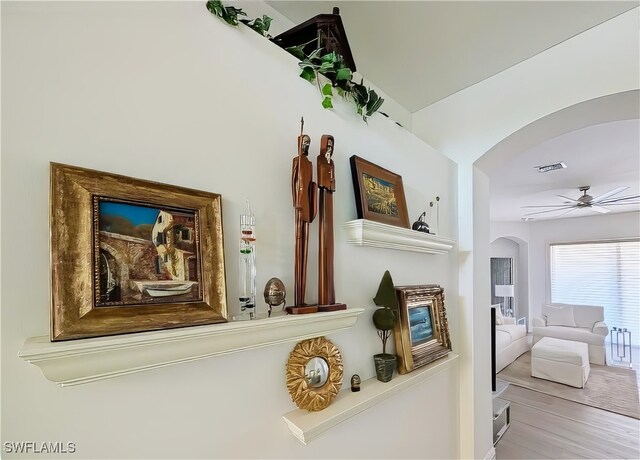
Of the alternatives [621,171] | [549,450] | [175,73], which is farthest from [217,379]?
[621,171]

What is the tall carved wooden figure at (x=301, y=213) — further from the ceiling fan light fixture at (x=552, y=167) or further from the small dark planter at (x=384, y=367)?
the ceiling fan light fixture at (x=552, y=167)

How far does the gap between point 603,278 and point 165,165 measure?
28.5ft

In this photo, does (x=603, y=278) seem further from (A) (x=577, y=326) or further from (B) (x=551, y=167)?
(B) (x=551, y=167)

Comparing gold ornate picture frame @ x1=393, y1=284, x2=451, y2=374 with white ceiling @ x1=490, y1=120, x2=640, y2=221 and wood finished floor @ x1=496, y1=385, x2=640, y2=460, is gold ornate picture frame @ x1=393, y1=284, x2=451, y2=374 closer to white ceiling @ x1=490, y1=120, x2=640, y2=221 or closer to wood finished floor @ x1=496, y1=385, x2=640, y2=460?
wood finished floor @ x1=496, y1=385, x2=640, y2=460

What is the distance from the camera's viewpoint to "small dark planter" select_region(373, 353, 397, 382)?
1.38 meters

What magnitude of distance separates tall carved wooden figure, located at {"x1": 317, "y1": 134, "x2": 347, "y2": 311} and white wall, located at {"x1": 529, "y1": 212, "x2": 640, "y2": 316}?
7.94 m

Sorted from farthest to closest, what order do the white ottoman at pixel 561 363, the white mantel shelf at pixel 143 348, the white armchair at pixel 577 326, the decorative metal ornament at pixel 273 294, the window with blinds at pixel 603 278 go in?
1. the window with blinds at pixel 603 278
2. the white armchair at pixel 577 326
3. the white ottoman at pixel 561 363
4. the decorative metal ornament at pixel 273 294
5. the white mantel shelf at pixel 143 348

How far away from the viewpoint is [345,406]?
3.74ft

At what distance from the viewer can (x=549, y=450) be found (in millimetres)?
2869

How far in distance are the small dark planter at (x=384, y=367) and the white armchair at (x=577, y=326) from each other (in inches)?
247

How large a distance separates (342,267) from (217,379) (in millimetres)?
643

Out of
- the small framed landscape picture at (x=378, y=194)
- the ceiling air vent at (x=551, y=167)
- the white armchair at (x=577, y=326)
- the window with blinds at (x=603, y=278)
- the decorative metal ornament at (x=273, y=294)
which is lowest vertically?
the white armchair at (x=577, y=326)

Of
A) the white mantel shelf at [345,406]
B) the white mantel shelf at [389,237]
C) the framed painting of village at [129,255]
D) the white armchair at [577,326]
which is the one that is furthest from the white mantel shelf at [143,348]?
the white armchair at [577,326]

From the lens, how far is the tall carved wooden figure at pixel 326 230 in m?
1.13
